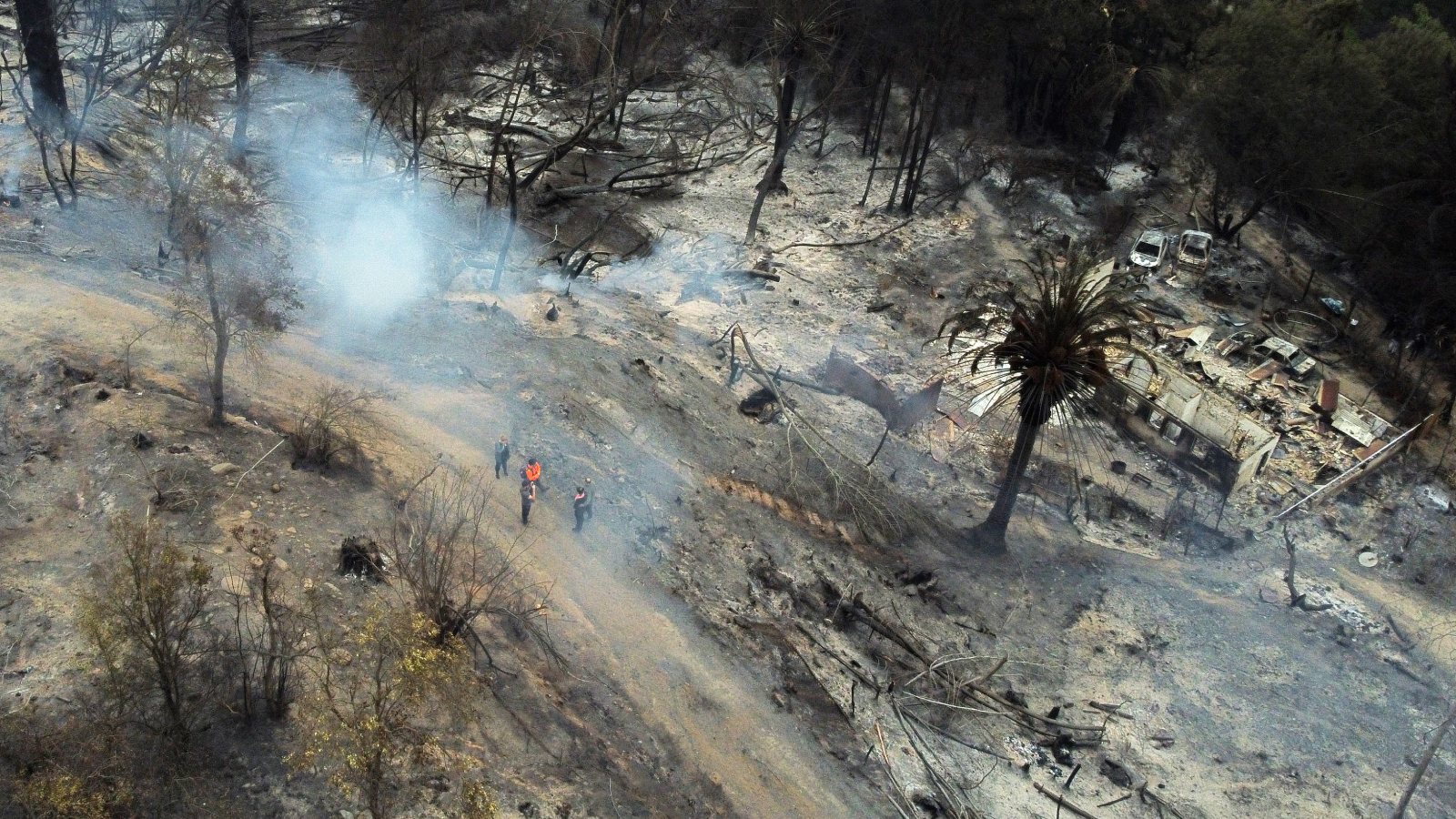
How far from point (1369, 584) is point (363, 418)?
21562 mm

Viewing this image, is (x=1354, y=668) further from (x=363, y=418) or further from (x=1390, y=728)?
(x=363, y=418)

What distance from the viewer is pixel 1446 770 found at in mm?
17406

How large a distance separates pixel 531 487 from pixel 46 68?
17.3m

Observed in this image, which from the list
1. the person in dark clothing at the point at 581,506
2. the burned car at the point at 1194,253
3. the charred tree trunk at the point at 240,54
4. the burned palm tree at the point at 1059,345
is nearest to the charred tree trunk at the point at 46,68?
the charred tree trunk at the point at 240,54

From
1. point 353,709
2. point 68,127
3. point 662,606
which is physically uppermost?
point 68,127

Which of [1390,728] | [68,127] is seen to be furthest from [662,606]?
[68,127]

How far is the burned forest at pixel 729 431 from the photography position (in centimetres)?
1312

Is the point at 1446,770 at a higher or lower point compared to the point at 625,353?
lower

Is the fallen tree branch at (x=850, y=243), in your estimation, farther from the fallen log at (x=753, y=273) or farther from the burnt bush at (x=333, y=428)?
the burnt bush at (x=333, y=428)

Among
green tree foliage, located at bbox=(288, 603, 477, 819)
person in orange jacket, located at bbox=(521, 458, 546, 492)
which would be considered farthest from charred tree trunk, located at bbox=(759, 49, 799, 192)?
green tree foliage, located at bbox=(288, 603, 477, 819)

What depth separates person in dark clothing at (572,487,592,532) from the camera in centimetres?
1703

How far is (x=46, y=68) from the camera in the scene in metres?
23.8

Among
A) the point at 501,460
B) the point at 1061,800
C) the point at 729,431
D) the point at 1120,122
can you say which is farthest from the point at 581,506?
the point at 1120,122

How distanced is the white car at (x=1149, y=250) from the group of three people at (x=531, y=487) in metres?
22.1
